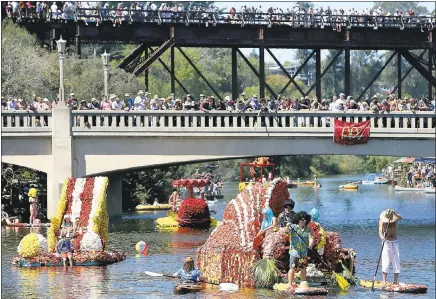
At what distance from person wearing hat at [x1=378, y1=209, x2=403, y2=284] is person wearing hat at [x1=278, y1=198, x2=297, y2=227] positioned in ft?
6.63

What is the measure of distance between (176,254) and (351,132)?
13.4m

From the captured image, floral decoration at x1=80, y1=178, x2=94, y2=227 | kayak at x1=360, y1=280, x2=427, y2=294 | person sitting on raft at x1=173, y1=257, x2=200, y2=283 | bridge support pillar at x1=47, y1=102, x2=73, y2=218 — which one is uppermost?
bridge support pillar at x1=47, y1=102, x2=73, y2=218

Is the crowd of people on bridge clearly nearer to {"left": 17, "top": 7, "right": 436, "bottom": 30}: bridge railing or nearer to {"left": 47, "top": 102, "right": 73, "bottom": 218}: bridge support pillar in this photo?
{"left": 17, "top": 7, "right": 436, "bottom": 30}: bridge railing

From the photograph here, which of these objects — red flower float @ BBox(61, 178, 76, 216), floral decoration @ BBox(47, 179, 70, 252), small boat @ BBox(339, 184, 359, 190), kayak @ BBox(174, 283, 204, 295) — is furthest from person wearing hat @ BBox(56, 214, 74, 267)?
small boat @ BBox(339, 184, 359, 190)

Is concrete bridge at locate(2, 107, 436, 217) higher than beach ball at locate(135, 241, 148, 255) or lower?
higher

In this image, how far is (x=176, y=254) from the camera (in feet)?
169

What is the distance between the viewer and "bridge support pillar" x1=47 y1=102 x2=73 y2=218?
63781 millimetres

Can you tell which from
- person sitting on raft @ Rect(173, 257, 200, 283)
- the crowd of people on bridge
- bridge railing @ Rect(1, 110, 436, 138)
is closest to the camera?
person sitting on raft @ Rect(173, 257, 200, 283)

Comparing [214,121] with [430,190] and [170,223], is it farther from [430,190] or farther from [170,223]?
[430,190]

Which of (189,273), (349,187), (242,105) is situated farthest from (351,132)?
(349,187)

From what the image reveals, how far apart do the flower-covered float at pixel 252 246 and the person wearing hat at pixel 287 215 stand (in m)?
0.25

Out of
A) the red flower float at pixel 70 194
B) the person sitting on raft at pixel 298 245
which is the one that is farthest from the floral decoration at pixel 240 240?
the red flower float at pixel 70 194

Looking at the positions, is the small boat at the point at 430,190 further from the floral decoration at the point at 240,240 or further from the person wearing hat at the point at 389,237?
the person wearing hat at the point at 389,237

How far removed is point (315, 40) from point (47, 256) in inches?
1432
